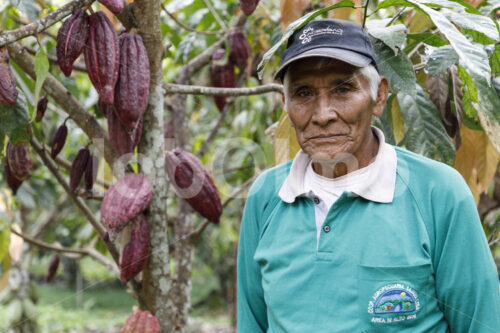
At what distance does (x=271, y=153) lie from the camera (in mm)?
1567

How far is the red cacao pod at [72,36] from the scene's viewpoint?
3.78 ft

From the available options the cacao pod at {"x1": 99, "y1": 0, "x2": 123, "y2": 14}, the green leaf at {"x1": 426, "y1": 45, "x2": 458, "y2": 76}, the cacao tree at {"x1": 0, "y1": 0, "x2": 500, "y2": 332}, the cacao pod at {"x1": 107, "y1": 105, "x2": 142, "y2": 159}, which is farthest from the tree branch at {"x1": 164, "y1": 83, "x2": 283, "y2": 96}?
the green leaf at {"x1": 426, "y1": 45, "x2": 458, "y2": 76}

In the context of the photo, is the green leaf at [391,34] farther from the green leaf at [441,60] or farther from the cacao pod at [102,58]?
the cacao pod at [102,58]

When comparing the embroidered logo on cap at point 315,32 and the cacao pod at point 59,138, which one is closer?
the embroidered logo on cap at point 315,32

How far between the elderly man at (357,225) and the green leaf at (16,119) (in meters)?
0.62

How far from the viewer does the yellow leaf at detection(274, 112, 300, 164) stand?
4.03 ft

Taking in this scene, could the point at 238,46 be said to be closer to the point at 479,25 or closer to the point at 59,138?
the point at 59,138

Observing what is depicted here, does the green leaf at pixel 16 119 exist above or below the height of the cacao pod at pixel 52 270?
above

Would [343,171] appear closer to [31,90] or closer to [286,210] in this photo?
[286,210]

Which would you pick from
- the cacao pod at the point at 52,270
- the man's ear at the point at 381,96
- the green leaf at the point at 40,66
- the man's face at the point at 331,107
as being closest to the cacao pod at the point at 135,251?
the green leaf at the point at 40,66

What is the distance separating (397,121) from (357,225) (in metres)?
0.41

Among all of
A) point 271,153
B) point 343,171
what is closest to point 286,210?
point 343,171

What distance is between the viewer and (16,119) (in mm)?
1250

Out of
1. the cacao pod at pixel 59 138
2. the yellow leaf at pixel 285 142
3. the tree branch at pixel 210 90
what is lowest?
the yellow leaf at pixel 285 142
